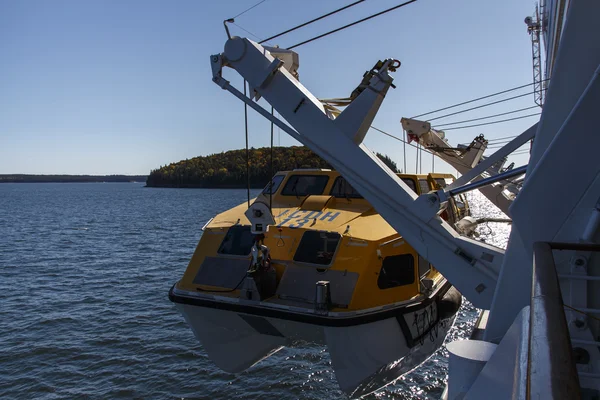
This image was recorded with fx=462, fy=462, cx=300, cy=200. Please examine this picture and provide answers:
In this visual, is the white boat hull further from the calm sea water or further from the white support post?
the white support post

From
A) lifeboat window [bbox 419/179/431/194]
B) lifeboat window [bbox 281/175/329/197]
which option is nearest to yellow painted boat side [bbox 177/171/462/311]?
lifeboat window [bbox 281/175/329/197]

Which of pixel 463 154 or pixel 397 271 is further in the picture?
pixel 463 154

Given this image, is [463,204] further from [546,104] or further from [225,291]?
[546,104]

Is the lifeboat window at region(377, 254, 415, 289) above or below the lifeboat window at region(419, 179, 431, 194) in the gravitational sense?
below

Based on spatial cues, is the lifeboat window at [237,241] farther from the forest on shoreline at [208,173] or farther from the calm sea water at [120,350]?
the forest on shoreline at [208,173]

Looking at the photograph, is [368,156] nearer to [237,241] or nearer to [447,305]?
[237,241]

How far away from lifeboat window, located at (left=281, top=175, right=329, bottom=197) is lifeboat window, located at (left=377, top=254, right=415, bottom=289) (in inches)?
96.2

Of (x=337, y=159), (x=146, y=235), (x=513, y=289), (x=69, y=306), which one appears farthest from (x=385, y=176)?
(x=146, y=235)

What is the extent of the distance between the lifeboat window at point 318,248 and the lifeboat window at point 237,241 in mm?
944

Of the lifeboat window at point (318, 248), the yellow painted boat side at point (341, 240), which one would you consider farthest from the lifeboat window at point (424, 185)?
the lifeboat window at point (318, 248)

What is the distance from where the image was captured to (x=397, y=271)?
281 inches

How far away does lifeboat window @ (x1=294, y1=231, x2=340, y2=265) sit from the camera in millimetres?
7012

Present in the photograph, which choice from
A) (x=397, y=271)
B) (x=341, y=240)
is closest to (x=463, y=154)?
(x=397, y=271)

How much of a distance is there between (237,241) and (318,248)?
1468 millimetres
